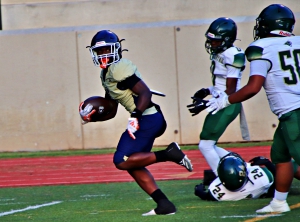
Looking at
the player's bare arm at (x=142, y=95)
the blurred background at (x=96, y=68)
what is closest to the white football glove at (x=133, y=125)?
the player's bare arm at (x=142, y=95)

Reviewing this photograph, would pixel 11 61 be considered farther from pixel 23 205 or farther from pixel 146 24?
pixel 23 205

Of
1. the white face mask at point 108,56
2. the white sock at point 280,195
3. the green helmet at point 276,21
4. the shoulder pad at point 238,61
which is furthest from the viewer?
the shoulder pad at point 238,61

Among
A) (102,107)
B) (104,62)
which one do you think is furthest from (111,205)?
(104,62)

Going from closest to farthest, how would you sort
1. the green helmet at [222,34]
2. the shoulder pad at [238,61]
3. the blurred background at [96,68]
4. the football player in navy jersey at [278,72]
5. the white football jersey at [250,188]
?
the football player in navy jersey at [278,72] < the white football jersey at [250,188] < the shoulder pad at [238,61] < the green helmet at [222,34] < the blurred background at [96,68]

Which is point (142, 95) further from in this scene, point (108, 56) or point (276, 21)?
point (276, 21)

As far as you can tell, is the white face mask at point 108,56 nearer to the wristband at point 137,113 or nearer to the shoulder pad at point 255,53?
the wristband at point 137,113

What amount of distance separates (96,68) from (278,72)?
7997 millimetres

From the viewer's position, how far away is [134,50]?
1320 centimetres

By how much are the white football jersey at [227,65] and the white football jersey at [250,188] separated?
1082 mm

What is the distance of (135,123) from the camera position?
5809mm

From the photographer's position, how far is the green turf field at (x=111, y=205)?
5844 millimetres

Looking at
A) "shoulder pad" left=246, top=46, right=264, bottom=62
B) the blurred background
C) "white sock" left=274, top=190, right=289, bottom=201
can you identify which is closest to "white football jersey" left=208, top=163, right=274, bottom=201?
"white sock" left=274, top=190, right=289, bottom=201

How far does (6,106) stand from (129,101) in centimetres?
773

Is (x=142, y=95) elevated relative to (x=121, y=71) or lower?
lower
